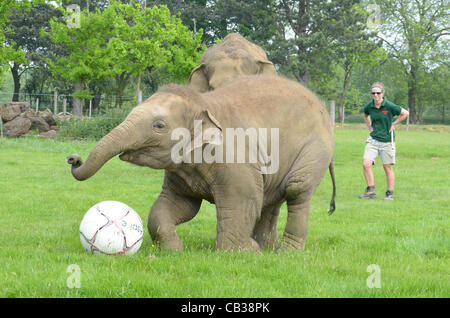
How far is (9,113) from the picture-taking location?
25969 mm

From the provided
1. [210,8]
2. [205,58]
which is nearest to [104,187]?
[205,58]

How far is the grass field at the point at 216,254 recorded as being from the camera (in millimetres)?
4711

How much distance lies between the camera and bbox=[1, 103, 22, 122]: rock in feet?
84.9

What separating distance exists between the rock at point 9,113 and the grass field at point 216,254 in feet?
41.6

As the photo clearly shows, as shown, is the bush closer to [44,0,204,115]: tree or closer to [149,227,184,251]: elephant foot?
[44,0,204,115]: tree

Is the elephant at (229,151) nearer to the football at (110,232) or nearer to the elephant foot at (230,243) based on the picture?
the elephant foot at (230,243)

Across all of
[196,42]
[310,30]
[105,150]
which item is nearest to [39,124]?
[196,42]

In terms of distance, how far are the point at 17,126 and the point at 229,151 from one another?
70.7 feet

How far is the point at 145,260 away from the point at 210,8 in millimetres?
49308

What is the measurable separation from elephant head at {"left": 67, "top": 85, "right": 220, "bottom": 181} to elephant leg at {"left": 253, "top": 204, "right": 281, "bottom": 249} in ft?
6.44

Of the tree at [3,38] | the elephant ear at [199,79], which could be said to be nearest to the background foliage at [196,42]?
the tree at [3,38]

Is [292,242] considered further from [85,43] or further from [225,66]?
[85,43]

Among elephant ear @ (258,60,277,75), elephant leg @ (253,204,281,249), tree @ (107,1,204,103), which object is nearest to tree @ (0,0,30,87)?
tree @ (107,1,204,103)
